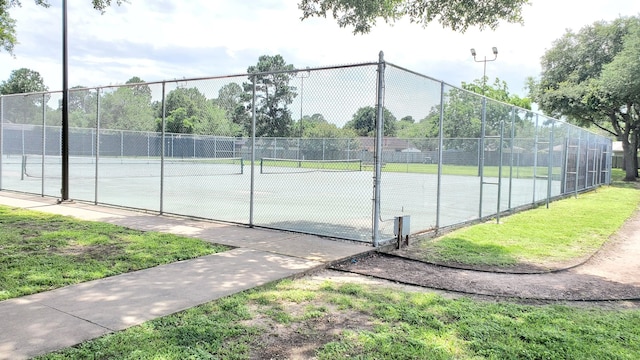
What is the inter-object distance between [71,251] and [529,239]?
23.7ft

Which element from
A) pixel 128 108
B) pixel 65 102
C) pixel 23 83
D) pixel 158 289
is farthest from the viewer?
pixel 23 83

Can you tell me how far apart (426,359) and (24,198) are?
11.3m

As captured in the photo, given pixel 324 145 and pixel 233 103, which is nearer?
pixel 324 145

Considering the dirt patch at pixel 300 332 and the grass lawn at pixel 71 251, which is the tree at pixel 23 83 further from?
the dirt patch at pixel 300 332

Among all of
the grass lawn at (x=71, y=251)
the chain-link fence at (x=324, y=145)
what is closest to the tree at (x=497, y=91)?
the chain-link fence at (x=324, y=145)

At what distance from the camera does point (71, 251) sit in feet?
20.0

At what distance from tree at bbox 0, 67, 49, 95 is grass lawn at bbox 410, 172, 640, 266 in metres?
73.2

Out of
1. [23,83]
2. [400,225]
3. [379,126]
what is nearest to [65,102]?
[379,126]

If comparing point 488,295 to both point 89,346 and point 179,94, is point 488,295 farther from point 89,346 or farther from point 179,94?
point 179,94

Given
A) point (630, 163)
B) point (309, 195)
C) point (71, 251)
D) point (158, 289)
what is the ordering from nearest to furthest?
point (158, 289) < point (71, 251) < point (309, 195) < point (630, 163)

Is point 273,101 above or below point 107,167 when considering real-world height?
above

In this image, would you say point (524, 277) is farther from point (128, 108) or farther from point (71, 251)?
point (128, 108)

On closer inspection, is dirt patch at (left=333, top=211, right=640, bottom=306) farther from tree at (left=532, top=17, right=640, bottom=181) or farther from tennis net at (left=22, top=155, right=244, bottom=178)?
tree at (left=532, top=17, right=640, bottom=181)

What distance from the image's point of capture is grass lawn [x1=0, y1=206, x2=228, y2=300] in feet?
15.9
